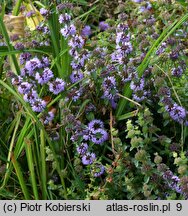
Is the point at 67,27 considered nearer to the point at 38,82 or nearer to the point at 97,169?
the point at 38,82

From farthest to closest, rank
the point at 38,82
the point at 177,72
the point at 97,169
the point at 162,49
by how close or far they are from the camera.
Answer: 1. the point at 162,49
2. the point at 177,72
3. the point at 38,82
4. the point at 97,169

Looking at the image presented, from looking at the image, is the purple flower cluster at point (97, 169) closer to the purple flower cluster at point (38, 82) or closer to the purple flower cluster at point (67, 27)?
the purple flower cluster at point (38, 82)

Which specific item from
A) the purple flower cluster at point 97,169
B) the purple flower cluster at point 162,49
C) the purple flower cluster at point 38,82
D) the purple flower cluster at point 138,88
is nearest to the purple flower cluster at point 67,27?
the purple flower cluster at point 38,82

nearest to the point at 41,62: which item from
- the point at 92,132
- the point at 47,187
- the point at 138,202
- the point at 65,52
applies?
the point at 65,52

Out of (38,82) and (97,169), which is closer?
(97,169)

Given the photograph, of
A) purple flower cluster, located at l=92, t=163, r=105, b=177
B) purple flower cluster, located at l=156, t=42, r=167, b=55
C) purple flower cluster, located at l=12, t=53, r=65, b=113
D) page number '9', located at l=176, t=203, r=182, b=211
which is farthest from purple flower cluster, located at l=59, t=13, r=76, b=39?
page number '9', located at l=176, t=203, r=182, b=211

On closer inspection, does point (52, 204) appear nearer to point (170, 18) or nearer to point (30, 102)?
point (30, 102)

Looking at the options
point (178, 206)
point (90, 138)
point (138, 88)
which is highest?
point (138, 88)

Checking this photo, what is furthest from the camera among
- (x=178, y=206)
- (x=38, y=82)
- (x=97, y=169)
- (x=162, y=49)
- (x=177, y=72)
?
(x=162, y=49)

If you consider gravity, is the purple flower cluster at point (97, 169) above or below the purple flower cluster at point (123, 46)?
below

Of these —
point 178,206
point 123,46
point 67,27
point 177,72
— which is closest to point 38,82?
point 67,27

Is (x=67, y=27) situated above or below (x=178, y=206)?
above
